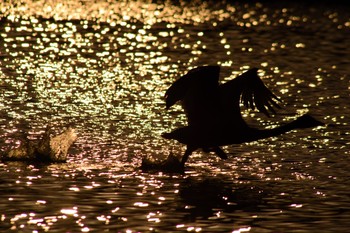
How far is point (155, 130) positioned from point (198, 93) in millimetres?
3908

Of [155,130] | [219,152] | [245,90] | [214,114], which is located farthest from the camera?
[155,130]

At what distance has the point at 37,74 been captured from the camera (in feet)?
91.3

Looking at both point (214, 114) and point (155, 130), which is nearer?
point (214, 114)

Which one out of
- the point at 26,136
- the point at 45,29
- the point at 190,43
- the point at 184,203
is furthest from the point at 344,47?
the point at 184,203

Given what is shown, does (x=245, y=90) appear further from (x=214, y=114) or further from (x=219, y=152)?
(x=219, y=152)

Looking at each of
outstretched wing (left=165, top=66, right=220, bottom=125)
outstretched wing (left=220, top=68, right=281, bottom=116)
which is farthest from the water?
outstretched wing (left=220, top=68, right=281, bottom=116)

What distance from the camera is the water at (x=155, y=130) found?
14.9 meters

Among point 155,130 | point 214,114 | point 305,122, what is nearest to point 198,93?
point 214,114

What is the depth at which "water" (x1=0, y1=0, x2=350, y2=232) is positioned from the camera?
48.9ft

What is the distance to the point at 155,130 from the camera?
68.4 feet

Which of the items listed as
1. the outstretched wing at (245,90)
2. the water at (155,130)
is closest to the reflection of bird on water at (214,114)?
the outstretched wing at (245,90)

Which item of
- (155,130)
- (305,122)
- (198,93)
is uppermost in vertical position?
(198,93)

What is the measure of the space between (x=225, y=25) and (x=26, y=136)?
24.4 meters

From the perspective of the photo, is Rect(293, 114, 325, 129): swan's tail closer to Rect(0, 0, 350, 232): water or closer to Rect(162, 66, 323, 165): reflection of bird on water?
Rect(162, 66, 323, 165): reflection of bird on water
